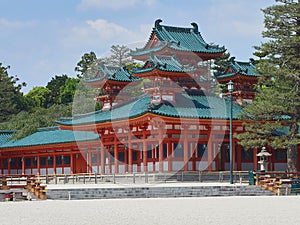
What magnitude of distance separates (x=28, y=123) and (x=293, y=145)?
35.8 meters

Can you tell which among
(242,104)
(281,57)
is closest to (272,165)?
(242,104)

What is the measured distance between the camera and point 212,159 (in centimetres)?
4584

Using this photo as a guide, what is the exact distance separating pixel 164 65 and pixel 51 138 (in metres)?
16.9

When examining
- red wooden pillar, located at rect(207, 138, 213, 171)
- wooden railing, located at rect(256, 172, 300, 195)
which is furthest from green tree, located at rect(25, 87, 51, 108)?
wooden railing, located at rect(256, 172, 300, 195)

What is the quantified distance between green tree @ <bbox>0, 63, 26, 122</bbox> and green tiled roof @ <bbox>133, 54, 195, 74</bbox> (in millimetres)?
45423

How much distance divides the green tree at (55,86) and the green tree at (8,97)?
28.4 ft

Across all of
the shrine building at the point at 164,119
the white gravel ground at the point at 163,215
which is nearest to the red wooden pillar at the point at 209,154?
the shrine building at the point at 164,119

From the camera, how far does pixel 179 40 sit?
5034 centimetres

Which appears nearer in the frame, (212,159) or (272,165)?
(212,159)

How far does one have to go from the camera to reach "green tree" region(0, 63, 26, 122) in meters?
89.3

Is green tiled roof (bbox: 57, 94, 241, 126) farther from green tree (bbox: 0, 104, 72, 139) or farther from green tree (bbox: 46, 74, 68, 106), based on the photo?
green tree (bbox: 46, 74, 68, 106)

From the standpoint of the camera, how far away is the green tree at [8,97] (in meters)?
89.3

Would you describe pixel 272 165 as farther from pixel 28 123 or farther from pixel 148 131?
pixel 28 123

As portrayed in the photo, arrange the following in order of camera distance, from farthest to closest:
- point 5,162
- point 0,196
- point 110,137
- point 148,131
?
point 5,162, point 110,137, point 148,131, point 0,196
